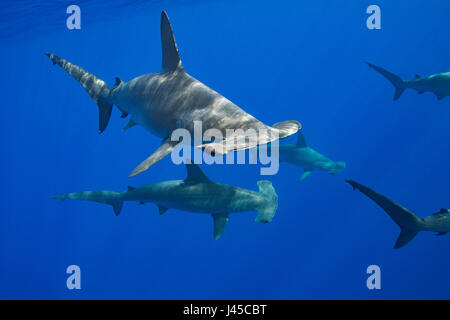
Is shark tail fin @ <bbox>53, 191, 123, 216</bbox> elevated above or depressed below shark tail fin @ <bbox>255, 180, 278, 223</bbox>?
above

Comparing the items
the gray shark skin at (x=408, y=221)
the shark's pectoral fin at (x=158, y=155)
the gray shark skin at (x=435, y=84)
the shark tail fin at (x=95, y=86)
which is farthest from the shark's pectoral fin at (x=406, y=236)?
the shark tail fin at (x=95, y=86)

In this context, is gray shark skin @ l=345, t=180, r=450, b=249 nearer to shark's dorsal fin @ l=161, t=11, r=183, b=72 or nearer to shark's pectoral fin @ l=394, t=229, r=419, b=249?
shark's pectoral fin @ l=394, t=229, r=419, b=249

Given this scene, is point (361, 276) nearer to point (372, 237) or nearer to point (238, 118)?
point (372, 237)

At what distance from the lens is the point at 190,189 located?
8.28 m

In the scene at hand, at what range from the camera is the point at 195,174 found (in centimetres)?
823

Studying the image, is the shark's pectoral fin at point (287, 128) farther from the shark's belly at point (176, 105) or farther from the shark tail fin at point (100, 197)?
the shark tail fin at point (100, 197)

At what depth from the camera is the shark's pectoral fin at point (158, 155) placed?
5.13 metres

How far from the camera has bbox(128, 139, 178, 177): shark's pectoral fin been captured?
5.13 m

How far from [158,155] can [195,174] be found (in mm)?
2907

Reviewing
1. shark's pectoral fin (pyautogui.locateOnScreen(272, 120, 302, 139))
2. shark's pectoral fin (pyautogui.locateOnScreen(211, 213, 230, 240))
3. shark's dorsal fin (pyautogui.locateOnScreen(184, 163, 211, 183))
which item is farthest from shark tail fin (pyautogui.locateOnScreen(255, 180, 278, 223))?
shark's pectoral fin (pyautogui.locateOnScreen(272, 120, 302, 139))

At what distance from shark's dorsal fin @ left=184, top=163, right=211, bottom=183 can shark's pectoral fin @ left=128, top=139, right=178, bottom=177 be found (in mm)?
2307
